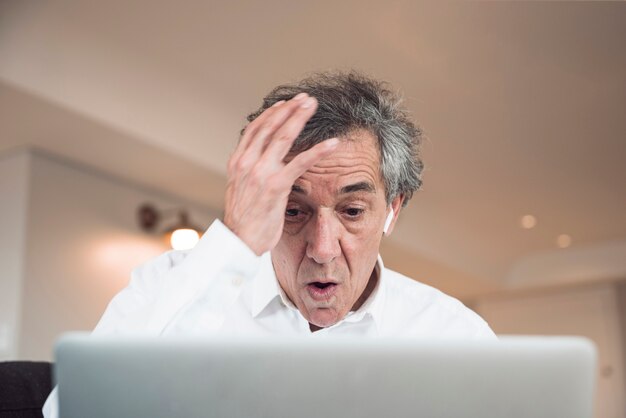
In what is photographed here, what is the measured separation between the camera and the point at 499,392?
634 mm

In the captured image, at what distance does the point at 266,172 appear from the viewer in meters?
1.10

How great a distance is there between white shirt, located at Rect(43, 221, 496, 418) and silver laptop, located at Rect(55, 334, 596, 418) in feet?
0.51

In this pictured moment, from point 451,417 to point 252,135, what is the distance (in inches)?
22.6

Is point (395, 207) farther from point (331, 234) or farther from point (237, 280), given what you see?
point (237, 280)

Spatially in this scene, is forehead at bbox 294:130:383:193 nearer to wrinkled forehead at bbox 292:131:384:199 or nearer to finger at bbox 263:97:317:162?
wrinkled forehead at bbox 292:131:384:199

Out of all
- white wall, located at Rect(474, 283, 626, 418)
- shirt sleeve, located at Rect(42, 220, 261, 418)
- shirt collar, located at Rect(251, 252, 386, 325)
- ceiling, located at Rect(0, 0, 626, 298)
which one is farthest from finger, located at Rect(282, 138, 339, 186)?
white wall, located at Rect(474, 283, 626, 418)

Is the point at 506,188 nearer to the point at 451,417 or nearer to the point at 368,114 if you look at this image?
the point at 368,114

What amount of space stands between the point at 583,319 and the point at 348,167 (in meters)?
7.15

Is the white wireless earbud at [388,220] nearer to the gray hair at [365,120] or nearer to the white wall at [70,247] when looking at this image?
the gray hair at [365,120]

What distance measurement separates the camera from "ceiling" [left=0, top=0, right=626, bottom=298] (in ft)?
10.7

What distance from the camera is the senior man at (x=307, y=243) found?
1.03 meters

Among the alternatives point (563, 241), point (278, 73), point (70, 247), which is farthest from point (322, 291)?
point (563, 241)

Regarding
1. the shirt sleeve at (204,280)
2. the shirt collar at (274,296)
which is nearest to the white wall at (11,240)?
the shirt collar at (274,296)

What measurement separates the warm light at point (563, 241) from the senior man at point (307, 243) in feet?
18.3
